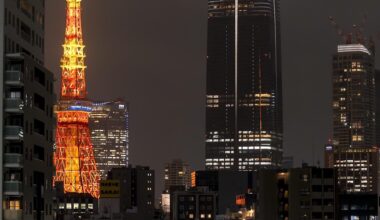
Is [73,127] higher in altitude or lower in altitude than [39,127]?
higher

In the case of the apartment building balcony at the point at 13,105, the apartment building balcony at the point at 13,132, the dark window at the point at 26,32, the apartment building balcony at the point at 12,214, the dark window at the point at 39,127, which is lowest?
the apartment building balcony at the point at 12,214

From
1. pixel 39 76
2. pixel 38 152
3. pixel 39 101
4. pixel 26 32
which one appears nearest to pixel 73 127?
pixel 38 152

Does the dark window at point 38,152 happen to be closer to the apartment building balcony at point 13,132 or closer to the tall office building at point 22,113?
Result: the tall office building at point 22,113

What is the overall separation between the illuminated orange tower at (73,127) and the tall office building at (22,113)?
348 ft

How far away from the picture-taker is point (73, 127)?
191375mm

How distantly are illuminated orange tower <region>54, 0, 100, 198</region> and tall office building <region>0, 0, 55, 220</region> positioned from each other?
106 m

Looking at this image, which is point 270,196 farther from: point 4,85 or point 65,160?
point 4,85

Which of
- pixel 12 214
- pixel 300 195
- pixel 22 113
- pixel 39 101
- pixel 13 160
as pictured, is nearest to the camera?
pixel 12 214

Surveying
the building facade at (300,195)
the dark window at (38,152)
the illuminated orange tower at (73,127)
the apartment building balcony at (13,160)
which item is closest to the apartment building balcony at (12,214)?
the apartment building balcony at (13,160)

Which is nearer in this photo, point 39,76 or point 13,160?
point 13,160

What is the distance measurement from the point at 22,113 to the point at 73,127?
398 feet

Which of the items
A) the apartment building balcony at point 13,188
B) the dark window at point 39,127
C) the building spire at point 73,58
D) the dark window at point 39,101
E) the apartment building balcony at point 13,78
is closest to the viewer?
the apartment building balcony at point 13,188

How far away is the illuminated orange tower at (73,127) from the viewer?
187000 mm

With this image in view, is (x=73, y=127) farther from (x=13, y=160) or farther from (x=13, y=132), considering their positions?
(x=13, y=160)
